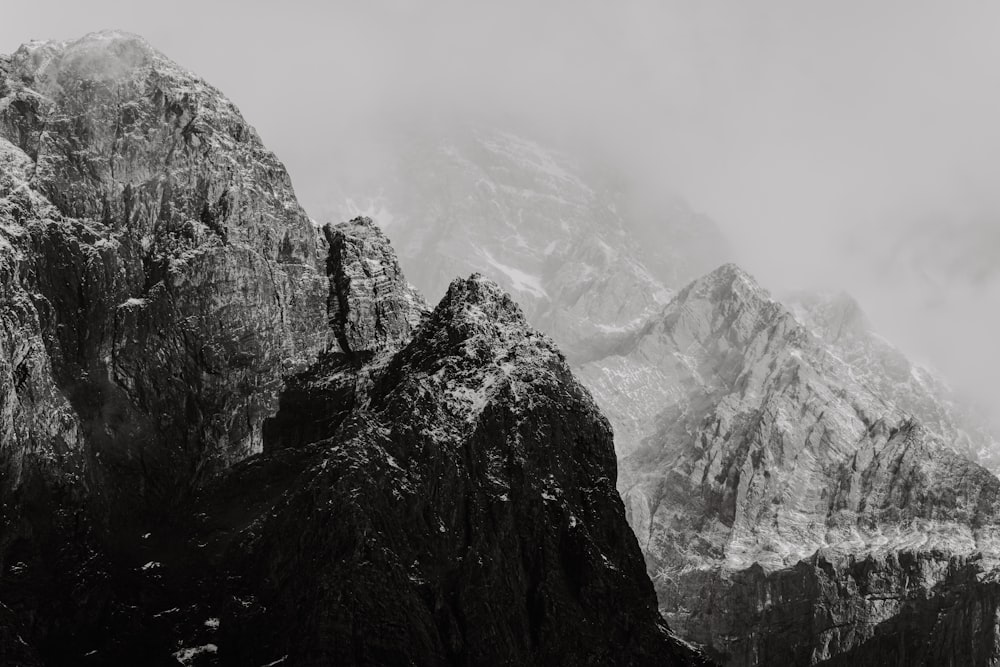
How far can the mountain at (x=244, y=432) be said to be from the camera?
140625 millimetres

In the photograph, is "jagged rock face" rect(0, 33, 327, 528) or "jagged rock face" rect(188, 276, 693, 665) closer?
"jagged rock face" rect(188, 276, 693, 665)

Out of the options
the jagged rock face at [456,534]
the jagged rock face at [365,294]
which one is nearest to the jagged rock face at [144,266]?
the jagged rock face at [365,294]

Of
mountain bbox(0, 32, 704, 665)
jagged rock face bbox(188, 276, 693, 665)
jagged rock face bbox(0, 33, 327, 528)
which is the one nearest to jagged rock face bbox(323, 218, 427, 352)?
mountain bbox(0, 32, 704, 665)

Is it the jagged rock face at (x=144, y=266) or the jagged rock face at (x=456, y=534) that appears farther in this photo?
the jagged rock face at (x=144, y=266)

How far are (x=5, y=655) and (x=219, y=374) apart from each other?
142ft

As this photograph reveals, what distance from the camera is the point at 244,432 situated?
161 meters

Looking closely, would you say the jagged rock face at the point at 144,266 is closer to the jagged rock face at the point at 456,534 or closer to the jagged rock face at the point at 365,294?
the jagged rock face at the point at 365,294

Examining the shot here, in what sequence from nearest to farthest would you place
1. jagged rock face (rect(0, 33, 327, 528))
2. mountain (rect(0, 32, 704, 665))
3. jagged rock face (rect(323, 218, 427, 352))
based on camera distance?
mountain (rect(0, 32, 704, 665))
jagged rock face (rect(0, 33, 327, 528))
jagged rock face (rect(323, 218, 427, 352))

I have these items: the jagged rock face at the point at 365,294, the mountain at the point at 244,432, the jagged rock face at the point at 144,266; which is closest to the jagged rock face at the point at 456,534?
the mountain at the point at 244,432

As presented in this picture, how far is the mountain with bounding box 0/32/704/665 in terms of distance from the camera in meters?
141

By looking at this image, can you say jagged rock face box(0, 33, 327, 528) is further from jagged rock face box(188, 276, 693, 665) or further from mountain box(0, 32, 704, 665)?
jagged rock face box(188, 276, 693, 665)

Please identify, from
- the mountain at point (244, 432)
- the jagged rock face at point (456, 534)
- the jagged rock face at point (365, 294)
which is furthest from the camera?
the jagged rock face at point (365, 294)

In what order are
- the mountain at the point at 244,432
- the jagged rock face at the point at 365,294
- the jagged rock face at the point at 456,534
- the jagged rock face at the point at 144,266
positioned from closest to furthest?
the jagged rock face at the point at 456,534
the mountain at the point at 244,432
the jagged rock face at the point at 144,266
the jagged rock face at the point at 365,294

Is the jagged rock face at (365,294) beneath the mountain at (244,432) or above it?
above
